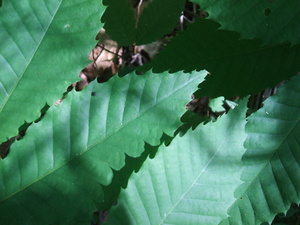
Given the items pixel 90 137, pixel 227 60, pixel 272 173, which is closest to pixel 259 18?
pixel 227 60

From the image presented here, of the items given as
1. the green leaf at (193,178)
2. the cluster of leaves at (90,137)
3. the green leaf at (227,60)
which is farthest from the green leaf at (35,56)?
the green leaf at (227,60)

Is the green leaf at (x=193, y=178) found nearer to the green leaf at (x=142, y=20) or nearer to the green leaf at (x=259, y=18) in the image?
the green leaf at (x=259, y=18)

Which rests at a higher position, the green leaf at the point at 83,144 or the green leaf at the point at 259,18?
the green leaf at the point at 259,18

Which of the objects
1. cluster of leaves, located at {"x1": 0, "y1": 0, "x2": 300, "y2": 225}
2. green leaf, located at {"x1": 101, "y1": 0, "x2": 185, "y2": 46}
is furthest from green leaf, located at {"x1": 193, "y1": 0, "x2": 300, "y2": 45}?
green leaf, located at {"x1": 101, "y1": 0, "x2": 185, "y2": 46}

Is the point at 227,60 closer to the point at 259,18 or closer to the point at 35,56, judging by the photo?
the point at 259,18

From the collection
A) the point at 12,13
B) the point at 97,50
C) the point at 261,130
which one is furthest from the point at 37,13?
the point at 97,50

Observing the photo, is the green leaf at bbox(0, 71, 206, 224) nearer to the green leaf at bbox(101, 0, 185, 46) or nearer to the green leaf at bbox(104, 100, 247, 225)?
the green leaf at bbox(104, 100, 247, 225)
